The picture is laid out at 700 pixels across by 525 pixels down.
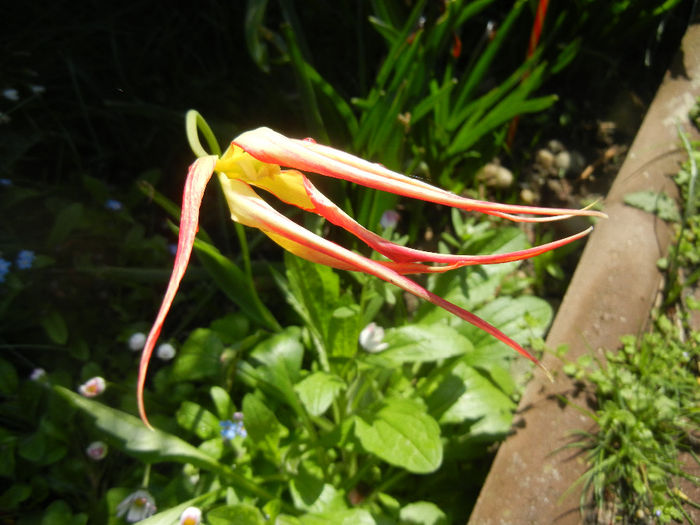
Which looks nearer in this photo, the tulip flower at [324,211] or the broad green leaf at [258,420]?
the tulip flower at [324,211]

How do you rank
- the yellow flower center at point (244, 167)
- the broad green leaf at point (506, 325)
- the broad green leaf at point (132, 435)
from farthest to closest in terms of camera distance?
1. the broad green leaf at point (506, 325)
2. the broad green leaf at point (132, 435)
3. the yellow flower center at point (244, 167)

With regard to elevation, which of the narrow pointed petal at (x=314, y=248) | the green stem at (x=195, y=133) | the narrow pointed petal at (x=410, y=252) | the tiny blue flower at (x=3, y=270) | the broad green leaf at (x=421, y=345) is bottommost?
the tiny blue flower at (x=3, y=270)

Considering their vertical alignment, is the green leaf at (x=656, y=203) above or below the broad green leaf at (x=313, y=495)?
above

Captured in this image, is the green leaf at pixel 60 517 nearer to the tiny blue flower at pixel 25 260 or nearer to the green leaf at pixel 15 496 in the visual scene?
the green leaf at pixel 15 496

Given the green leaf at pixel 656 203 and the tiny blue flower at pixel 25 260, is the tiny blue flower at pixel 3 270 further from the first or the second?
the green leaf at pixel 656 203

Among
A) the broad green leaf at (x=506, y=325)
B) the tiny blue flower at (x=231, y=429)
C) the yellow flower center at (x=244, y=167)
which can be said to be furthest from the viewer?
the broad green leaf at (x=506, y=325)

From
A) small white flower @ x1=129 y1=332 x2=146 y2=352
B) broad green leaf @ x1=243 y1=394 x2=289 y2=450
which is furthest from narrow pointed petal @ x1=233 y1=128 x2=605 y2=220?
small white flower @ x1=129 y1=332 x2=146 y2=352

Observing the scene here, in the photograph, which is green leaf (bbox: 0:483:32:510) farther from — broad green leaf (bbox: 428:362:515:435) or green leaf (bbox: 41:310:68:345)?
broad green leaf (bbox: 428:362:515:435)

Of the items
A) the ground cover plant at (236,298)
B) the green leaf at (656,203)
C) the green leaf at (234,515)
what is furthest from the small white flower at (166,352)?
the green leaf at (656,203)

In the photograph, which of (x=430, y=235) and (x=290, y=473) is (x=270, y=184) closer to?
(x=290, y=473)
